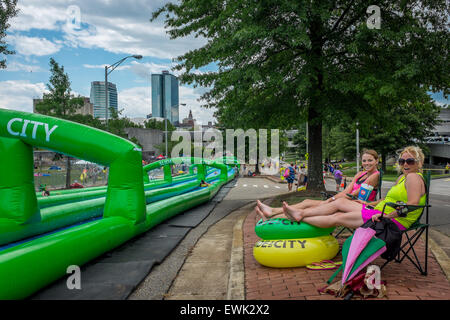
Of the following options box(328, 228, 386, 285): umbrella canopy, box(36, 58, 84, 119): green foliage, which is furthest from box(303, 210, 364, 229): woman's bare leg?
box(36, 58, 84, 119): green foliage

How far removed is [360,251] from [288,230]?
1.30 meters

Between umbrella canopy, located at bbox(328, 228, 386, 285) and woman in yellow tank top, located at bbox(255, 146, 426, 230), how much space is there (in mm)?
327

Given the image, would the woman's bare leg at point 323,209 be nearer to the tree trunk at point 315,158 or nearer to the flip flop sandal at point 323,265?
the flip flop sandal at point 323,265

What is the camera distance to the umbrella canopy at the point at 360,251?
142 inches

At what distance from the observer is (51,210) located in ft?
21.9

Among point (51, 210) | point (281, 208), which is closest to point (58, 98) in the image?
point (51, 210)

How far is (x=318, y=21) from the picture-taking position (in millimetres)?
10133

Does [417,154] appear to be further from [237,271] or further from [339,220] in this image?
[237,271]

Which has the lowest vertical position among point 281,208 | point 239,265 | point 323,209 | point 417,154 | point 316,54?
point 239,265

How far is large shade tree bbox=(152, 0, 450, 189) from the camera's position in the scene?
28.5ft

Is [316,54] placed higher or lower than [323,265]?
higher

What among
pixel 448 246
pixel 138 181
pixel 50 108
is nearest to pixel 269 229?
pixel 138 181

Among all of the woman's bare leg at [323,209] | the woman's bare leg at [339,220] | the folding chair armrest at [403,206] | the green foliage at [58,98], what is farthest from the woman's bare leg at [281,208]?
the green foliage at [58,98]
